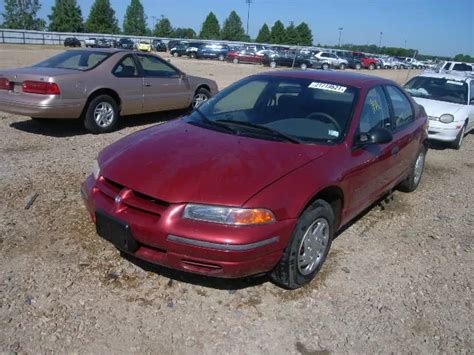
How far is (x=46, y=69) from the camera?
7453 millimetres

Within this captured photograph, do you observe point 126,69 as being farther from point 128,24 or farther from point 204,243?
point 128,24

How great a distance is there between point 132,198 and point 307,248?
1334mm

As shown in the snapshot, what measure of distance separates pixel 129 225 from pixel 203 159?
72cm

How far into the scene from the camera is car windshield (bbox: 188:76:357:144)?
3799mm

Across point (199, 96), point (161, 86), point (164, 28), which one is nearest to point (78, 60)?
point (161, 86)

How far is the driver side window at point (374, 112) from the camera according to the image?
159 inches

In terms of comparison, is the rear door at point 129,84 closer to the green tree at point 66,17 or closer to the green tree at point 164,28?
the green tree at point 66,17

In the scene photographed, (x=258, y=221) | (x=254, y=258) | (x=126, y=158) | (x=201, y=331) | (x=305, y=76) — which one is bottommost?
(x=201, y=331)

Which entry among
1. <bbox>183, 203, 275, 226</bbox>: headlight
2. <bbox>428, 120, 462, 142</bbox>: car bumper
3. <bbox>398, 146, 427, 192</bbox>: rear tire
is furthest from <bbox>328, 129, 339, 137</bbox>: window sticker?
<bbox>428, 120, 462, 142</bbox>: car bumper

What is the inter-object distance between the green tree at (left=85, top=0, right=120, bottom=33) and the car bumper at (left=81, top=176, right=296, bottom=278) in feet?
308

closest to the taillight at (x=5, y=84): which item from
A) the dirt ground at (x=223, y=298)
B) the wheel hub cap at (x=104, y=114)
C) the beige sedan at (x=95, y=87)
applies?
the beige sedan at (x=95, y=87)

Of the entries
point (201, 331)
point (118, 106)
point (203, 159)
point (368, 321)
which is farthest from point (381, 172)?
point (118, 106)

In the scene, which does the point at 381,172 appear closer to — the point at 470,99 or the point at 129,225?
the point at 129,225

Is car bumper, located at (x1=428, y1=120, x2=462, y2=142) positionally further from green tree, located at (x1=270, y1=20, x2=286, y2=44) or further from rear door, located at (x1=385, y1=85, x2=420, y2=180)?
green tree, located at (x1=270, y1=20, x2=286, y2=44)
